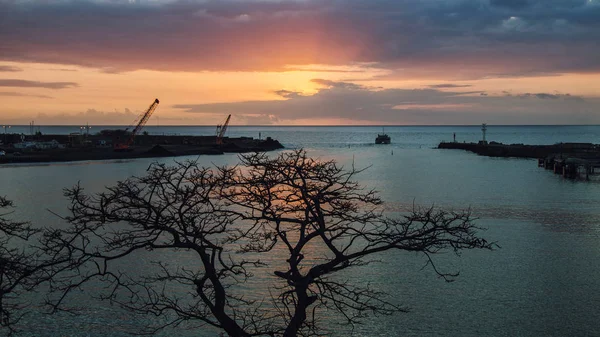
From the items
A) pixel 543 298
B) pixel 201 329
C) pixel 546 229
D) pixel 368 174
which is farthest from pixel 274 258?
pixel 368 174

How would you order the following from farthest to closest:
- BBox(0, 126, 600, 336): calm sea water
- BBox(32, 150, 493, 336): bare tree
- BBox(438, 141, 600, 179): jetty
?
1. BBox(438, 141, 600, 179): jetty
2. BBox(0, 126, 600, 336): calm sea water
3. BBox(32, 150, 493, 336): bare tree

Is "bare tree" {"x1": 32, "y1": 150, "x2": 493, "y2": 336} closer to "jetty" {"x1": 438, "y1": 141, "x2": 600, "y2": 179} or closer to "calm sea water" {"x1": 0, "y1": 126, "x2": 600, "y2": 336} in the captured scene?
"calm sea water" {"x1": 0, "y1": 126, "x2": 600, "y2": 336}

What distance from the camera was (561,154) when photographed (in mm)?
81500

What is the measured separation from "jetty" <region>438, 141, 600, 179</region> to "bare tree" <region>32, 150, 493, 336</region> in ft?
116

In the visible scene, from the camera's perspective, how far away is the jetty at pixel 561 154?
224ft

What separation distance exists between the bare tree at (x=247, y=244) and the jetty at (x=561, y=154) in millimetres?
35303

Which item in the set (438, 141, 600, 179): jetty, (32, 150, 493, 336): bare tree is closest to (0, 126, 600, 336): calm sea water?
(32, 150, 493, 336): bare tree

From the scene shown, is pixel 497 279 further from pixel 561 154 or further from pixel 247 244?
pixel 561 154

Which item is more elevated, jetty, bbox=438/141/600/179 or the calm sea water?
jetty, bbox=438/141/600/179

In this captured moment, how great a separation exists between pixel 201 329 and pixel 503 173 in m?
60.3

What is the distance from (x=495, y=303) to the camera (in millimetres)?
21531

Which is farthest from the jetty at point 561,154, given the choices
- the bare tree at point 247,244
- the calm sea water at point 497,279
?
the bare tree at point 247,244

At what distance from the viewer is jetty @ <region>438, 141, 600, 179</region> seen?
68312 millimetres

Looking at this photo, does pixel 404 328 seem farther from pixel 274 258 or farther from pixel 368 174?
pixel 368 174
